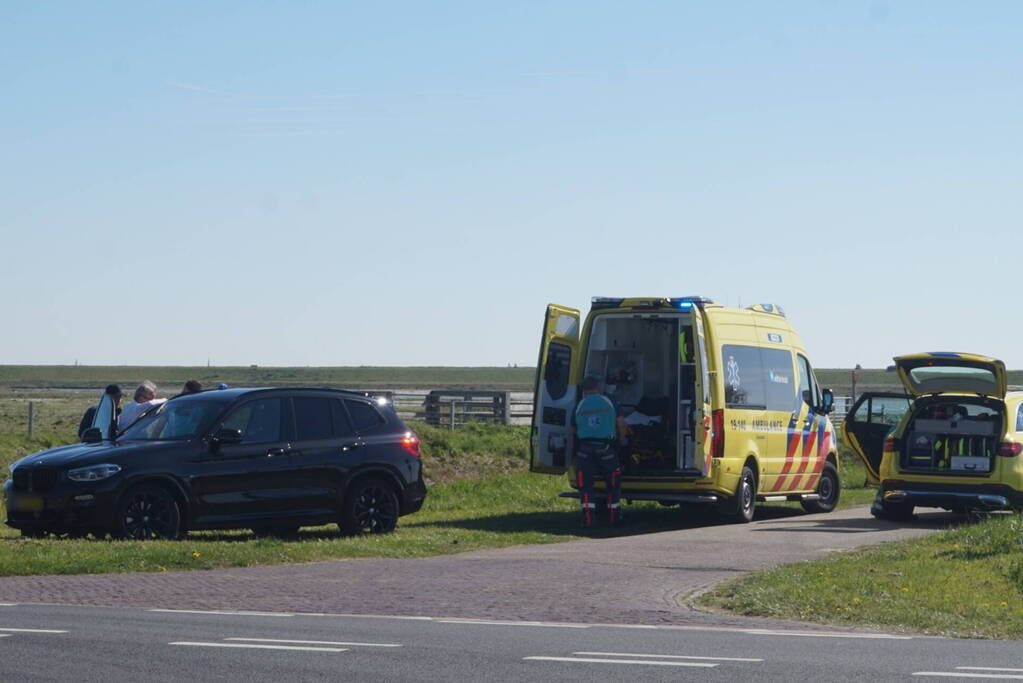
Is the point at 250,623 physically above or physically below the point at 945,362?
below

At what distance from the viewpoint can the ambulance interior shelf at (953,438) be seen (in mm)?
19562

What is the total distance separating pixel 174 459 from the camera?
16.5 meters

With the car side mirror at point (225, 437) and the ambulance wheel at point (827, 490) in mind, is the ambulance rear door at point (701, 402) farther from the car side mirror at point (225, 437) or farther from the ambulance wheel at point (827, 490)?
the car side mirror at point (225, 437)

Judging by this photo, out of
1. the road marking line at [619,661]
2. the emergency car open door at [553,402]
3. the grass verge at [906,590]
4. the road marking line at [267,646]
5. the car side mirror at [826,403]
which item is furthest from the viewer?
the car side mirror at [826,403]

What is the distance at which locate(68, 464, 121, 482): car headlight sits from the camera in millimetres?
16000

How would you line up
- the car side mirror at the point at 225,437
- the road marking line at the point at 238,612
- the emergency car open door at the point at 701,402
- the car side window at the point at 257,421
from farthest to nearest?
the emergency car open door at the point at 701,402 < the car side window at the point at 257,421 < the car side mirror at the point at 225,437 < the road marking line at the point at 238,612

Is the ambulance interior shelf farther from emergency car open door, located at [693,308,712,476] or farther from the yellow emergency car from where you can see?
emergency car open door, located at [693,308,712,476]

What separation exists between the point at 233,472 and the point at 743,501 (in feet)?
22.6

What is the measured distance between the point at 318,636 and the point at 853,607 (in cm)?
423

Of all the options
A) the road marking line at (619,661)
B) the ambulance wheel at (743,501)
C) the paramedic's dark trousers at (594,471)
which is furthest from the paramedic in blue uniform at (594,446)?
the road marking line at (619,661)

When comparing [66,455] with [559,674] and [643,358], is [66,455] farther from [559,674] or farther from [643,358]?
[559,674]

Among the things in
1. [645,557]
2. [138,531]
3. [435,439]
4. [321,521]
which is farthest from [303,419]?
[435,439]

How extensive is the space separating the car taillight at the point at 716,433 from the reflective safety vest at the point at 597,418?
3.90 ft

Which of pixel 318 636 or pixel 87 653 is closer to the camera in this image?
pixel 87 653
